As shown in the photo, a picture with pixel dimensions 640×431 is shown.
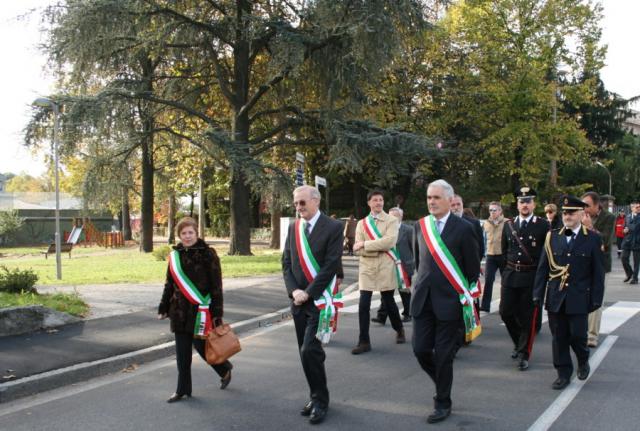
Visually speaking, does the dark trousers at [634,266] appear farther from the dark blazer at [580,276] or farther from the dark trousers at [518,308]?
the dark blazer at [580,276]

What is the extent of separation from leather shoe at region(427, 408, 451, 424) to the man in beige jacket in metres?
2.73

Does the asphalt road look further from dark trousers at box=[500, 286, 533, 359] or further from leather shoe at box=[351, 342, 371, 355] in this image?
dark trousers at box=[500, 286, 533, 359]

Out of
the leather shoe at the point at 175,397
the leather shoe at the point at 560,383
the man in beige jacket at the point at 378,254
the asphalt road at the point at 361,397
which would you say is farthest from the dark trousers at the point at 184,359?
the leather shoe at the point at 560,383

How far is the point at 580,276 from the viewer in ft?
19.2

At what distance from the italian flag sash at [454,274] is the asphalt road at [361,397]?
799mm

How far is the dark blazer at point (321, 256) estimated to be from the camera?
16.5 feet

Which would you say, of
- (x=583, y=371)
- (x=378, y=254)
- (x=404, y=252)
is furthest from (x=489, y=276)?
(x=583, y=371)

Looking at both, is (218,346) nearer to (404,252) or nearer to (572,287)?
(572,287)

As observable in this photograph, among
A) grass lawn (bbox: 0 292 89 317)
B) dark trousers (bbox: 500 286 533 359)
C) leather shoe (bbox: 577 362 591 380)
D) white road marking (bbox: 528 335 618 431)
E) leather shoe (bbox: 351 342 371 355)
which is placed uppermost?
dark trousers (bbox: 500 286 533 359)

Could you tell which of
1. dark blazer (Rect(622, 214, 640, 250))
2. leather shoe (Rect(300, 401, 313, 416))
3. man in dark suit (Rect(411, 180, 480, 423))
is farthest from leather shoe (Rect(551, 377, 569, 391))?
dark blazer (Rect(622, 214, 640, 250))

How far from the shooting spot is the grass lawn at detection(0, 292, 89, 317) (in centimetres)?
873

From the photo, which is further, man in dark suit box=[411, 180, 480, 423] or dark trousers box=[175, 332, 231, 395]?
dark trousers box=[175, 332, 231, 395]

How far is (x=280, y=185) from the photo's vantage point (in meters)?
20.1

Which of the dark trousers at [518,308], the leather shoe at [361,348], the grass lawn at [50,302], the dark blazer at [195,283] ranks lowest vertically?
the leather shoe at [361,348]
